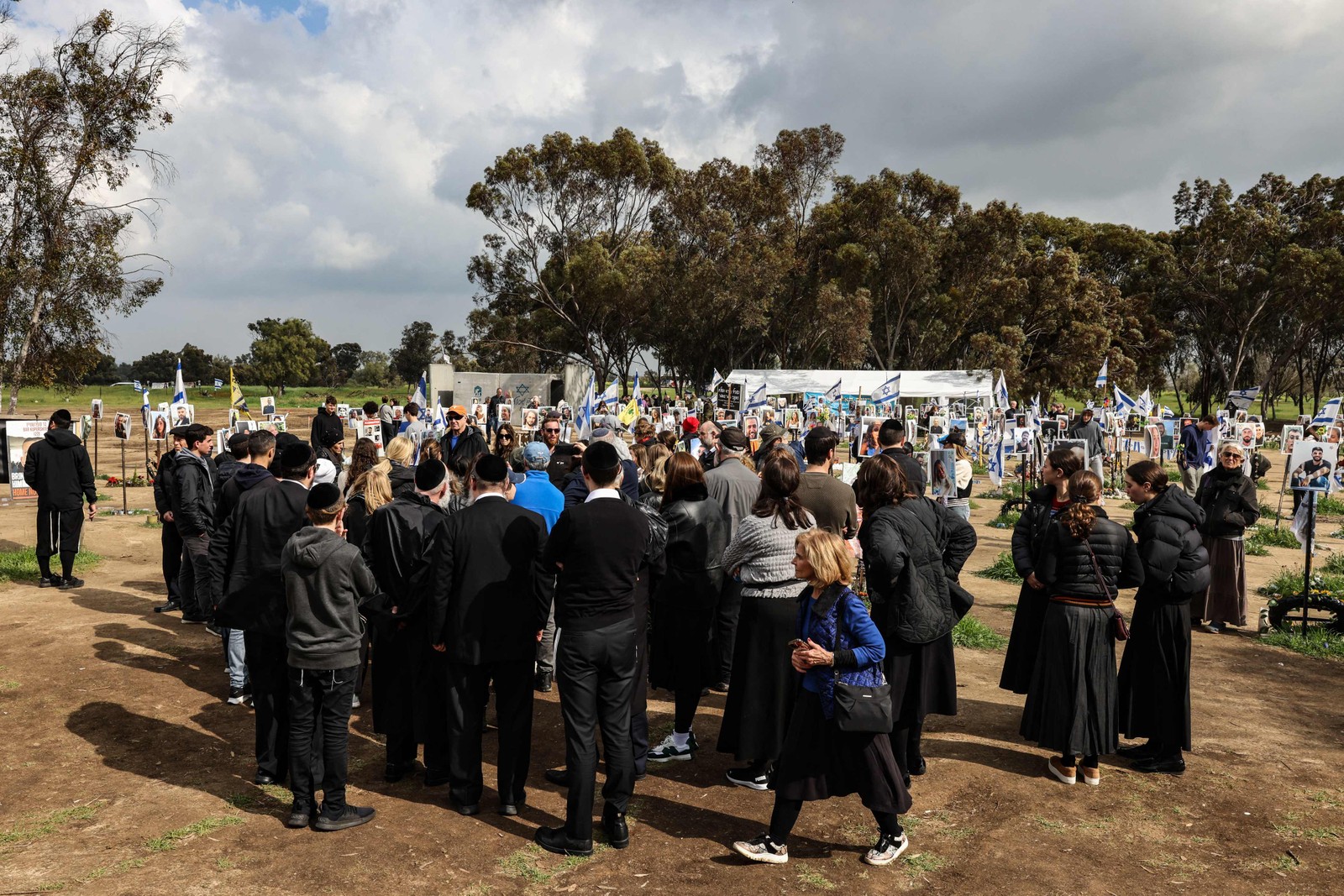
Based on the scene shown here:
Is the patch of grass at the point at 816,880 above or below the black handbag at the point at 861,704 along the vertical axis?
below

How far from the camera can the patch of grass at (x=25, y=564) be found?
10539 millimetres

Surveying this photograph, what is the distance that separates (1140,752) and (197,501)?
24.3ft

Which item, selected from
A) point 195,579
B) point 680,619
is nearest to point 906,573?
point 680,619

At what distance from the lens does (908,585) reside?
4688mm

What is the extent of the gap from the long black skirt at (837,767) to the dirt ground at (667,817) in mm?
424

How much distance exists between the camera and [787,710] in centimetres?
495

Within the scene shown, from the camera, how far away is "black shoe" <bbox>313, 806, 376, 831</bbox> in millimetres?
4570

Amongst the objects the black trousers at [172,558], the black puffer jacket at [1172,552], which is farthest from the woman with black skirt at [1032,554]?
the black trousers at [172,558]

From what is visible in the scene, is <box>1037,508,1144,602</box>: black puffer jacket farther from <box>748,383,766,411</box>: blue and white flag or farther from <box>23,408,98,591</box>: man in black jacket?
<box>748,383,766,411</box>: blue and white flag

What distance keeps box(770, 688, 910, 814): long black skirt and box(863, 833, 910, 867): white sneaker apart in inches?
10.3

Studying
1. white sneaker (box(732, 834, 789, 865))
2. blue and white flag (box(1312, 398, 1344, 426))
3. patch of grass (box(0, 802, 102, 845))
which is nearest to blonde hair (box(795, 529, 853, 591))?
white sneaker (box(732, 834, 789, 865))

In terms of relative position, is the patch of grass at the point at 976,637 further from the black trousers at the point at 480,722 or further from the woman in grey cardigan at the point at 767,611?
the black trousers at the point at 480,722

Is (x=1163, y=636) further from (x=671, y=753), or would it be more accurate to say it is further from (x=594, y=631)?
(x=594, y=631)

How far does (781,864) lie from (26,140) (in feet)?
60.4
